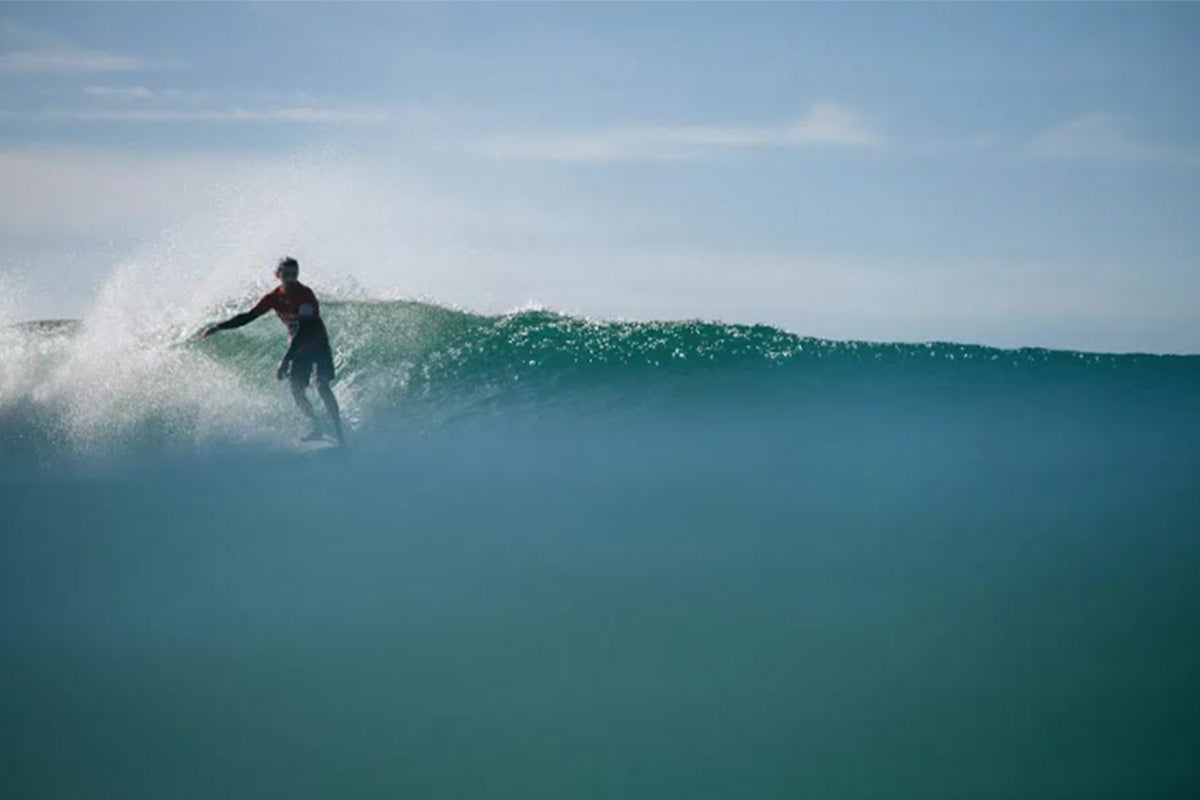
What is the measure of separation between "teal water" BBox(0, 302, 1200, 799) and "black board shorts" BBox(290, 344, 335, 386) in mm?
791

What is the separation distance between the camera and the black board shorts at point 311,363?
11.1 m

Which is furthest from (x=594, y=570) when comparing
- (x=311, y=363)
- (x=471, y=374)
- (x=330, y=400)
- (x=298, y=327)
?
(x=471, y=374)

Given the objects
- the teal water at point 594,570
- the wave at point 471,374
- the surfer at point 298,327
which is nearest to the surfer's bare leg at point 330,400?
the surfer at point 298,327

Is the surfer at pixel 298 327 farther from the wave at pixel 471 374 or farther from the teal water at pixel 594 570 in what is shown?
the wave at pixel 471 374

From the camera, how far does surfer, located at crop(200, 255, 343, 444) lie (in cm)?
1100

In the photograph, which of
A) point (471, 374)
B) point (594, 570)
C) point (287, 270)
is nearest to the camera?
point (594, 570)

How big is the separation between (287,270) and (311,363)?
0.84m

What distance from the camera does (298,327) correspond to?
437 inches

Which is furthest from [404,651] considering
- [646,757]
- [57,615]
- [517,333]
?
[517,333]

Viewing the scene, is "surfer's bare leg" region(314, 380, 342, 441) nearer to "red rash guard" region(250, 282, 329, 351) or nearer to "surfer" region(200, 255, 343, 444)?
"surfer" region(200, 255, 343, 444)

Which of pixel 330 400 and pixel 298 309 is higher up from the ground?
pixel 298 309

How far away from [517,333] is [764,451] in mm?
4511

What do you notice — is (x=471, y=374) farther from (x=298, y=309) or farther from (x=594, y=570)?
(x=594, y=570)

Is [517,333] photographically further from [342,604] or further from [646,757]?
[646,757]
